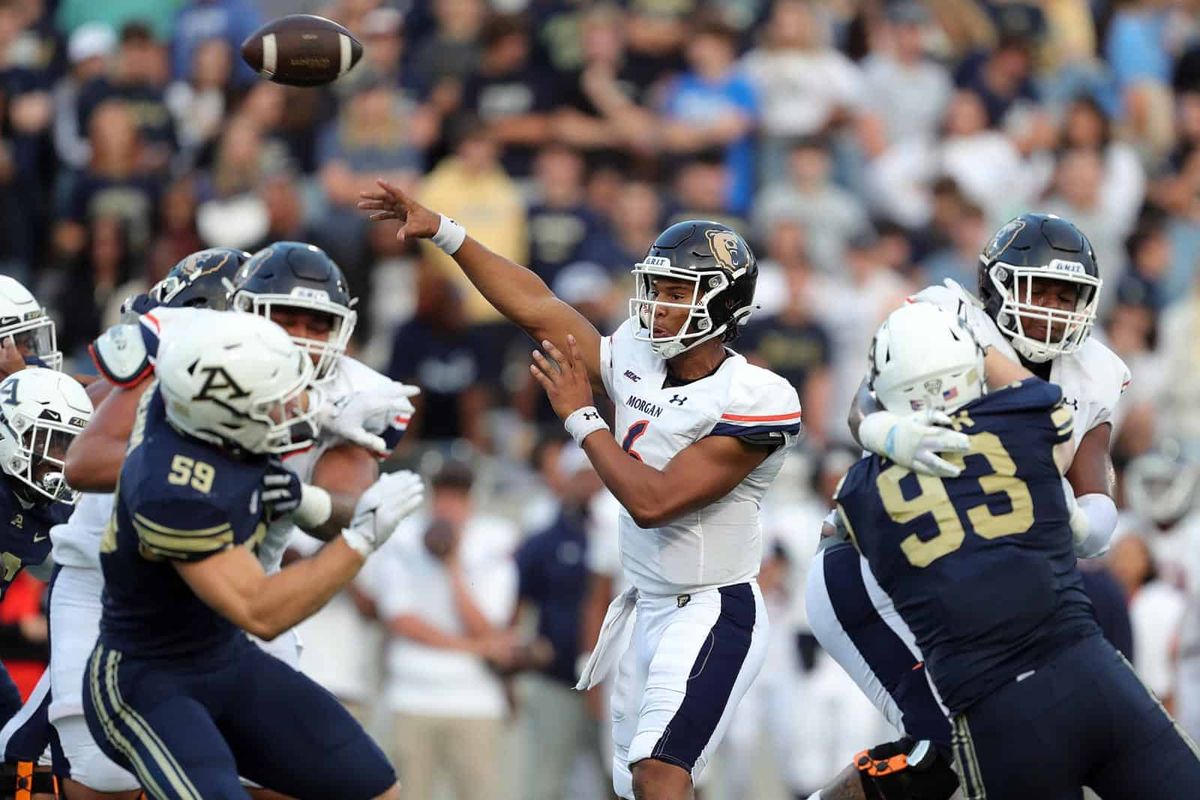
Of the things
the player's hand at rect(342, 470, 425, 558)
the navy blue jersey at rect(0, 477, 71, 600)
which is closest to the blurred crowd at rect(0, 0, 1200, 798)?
the navy blue jersey at rect(0, 477, 71, 600)

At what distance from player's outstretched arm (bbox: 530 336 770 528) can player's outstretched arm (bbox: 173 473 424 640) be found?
101 centimetres

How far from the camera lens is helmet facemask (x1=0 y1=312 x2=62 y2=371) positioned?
6688 millimetres

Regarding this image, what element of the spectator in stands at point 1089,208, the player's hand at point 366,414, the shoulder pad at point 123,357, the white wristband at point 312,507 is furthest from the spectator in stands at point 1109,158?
the white wristband at point 312,507

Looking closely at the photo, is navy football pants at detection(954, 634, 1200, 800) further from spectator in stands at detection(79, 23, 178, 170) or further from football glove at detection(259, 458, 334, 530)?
spectator in stands at detection(79, 23, 178, 170)

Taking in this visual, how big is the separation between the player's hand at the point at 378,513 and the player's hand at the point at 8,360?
2.05 metres

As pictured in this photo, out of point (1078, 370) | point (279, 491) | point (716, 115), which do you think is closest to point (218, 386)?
point (279, 491)

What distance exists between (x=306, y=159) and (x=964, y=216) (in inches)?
154

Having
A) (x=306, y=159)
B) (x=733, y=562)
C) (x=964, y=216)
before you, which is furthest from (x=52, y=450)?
(x=964, y=216)

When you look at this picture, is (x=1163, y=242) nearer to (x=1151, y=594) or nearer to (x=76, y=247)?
(x=1151, y=594)

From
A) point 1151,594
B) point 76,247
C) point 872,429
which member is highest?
point 872,429

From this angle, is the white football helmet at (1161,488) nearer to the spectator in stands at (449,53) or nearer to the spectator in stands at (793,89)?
the spectator in stands at (793,89)

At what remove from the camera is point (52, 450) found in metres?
6.22

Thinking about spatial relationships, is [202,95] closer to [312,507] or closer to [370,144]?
[370,144]

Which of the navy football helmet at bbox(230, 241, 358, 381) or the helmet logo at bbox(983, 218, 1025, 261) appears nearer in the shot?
the navy football helmet at bbox(230, 241, 358, 381)
